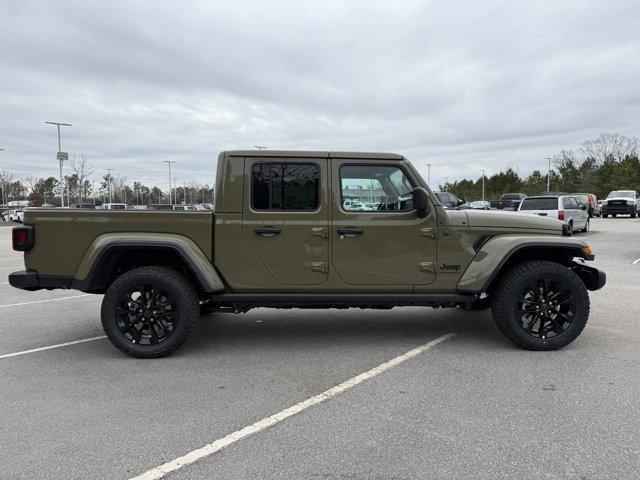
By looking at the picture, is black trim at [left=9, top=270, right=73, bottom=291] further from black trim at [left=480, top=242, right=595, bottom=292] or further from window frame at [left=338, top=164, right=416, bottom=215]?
black trim at [left=480, top=242, right=595, bottom=292]

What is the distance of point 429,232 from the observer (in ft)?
15.0

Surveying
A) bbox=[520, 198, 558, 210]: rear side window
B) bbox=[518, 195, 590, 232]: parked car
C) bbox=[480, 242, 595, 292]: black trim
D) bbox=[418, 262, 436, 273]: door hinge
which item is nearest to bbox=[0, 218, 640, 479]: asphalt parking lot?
bbox=[480, 242, 595, 292]: black trim

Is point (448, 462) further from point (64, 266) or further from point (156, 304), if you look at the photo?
point (64, 266)

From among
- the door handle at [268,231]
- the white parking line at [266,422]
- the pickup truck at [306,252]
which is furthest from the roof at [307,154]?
the white parking line at [266,422]

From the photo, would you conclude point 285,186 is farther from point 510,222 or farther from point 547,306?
point 547,306

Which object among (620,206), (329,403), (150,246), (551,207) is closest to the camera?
(329,403)

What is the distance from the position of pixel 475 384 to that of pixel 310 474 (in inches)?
69.9

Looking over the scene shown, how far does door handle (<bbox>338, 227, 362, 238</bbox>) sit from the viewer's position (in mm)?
4543

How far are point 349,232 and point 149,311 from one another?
202 cm

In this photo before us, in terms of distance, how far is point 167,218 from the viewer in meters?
4.49

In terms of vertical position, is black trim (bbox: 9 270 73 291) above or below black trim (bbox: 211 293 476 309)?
above

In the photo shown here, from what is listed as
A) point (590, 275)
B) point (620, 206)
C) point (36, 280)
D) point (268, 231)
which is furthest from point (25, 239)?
point (620, 206)

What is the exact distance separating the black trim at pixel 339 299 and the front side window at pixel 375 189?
0.83 metres

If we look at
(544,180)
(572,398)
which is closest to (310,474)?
(572,398)
